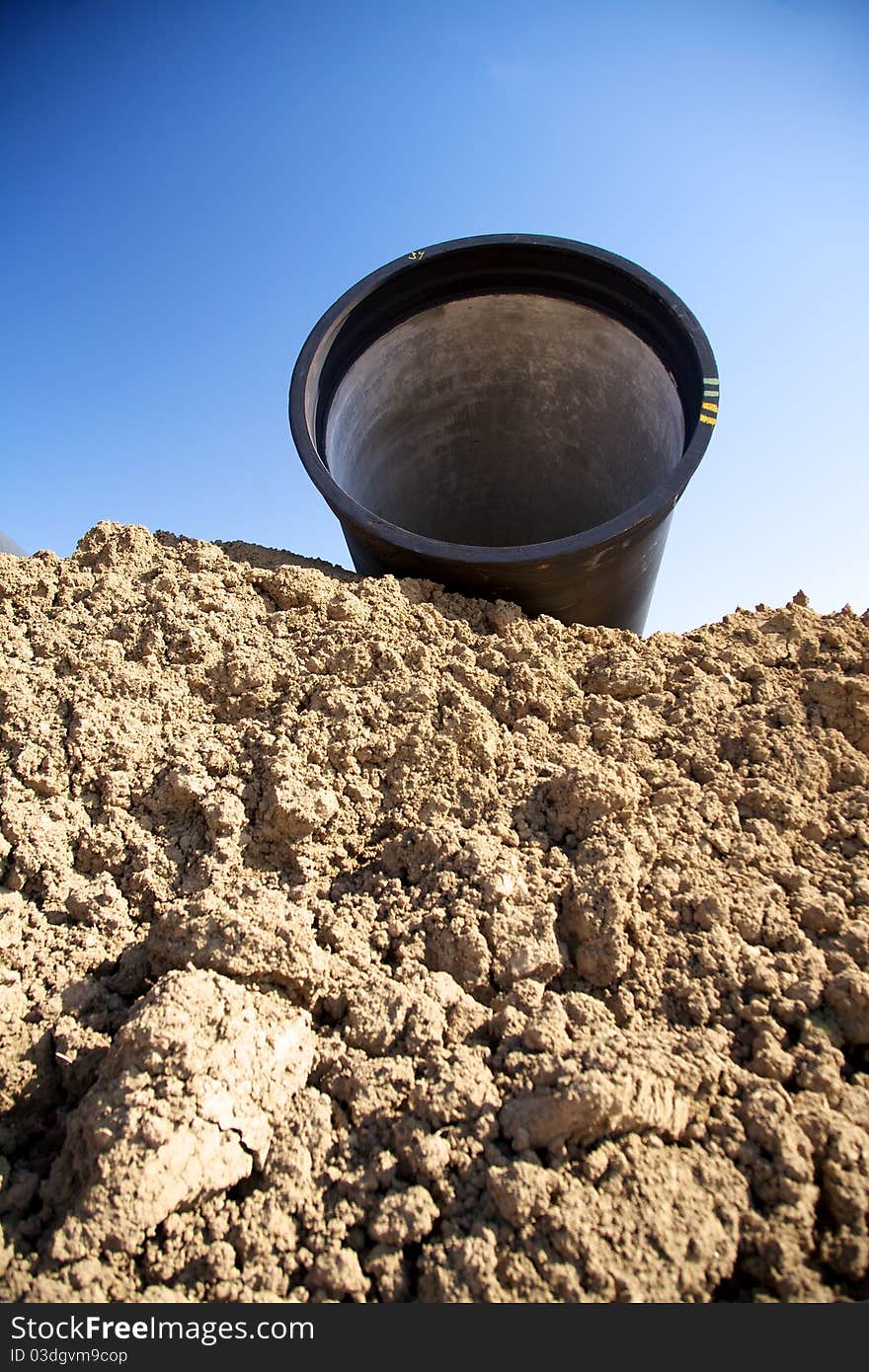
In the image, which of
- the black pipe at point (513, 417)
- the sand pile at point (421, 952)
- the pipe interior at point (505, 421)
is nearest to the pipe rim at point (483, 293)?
the black pipe at point (513, 417)

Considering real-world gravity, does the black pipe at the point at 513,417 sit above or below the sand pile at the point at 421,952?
above

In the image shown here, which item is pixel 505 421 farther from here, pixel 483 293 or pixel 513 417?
pixel 483 293

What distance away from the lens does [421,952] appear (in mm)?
2049

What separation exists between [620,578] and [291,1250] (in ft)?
9.99

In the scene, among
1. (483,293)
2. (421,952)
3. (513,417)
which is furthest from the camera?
(513,417)

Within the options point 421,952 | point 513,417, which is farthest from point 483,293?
point 421,952

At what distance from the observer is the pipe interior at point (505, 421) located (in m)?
4.47

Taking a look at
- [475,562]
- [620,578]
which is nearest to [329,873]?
[475,562]

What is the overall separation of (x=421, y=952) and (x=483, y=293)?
3786 millimetres

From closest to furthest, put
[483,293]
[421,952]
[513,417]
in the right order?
1. [421,952]
2. [483,293]
3. [513,417]

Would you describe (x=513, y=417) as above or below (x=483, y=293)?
below

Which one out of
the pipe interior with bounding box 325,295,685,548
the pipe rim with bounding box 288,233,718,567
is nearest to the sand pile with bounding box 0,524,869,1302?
the pipe rim with bounding box 288,233,718,567

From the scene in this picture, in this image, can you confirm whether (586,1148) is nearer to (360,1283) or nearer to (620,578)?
(360,1283)

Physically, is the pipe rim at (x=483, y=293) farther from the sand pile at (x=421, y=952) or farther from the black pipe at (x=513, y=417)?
the sand pile at (x=421, y=952)
